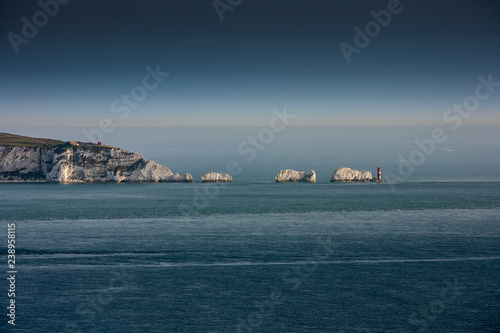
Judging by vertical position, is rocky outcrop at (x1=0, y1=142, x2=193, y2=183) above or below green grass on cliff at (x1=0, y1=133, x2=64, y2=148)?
below

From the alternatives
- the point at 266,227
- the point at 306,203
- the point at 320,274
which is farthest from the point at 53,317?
the point at 306,203

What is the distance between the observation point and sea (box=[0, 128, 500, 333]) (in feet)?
85.8

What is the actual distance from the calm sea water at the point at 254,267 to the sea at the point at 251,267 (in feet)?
0.41

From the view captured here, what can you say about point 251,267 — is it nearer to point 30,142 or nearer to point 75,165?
point 75,165

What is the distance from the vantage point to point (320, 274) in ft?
115

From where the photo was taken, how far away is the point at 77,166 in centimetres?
11425

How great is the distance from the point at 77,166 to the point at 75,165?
561 mm

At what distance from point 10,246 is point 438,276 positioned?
1551 inches

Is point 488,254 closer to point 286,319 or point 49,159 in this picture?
point 286,319

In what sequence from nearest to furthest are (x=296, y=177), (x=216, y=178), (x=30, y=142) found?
(x=216, y=178)
(x=30, y=142)
(x=296, y=177)

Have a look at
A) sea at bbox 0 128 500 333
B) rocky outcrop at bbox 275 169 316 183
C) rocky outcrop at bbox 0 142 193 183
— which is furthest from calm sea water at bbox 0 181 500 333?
rocky outcrop at bbox 275 169 316 183

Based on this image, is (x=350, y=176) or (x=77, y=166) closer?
(x=77, y=166)

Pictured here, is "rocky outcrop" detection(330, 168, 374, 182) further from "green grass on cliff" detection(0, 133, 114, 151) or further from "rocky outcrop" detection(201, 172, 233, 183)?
"green grass on cliff" detection(0, 133, 114, 151)

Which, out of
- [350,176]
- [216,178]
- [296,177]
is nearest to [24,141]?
[216,178]
